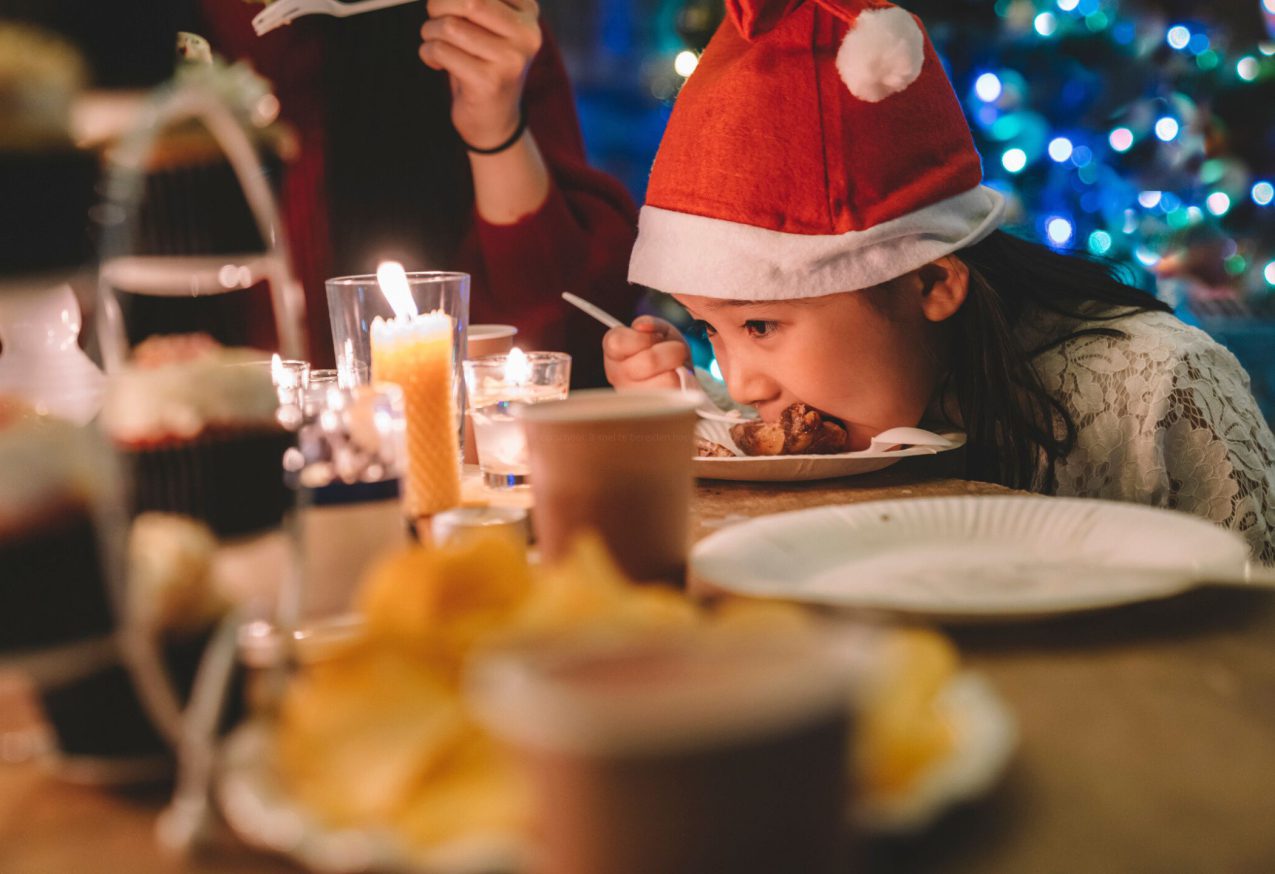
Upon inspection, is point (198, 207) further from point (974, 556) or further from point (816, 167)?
point (816, 167)

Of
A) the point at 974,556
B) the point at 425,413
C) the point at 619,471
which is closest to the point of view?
the point at 619,471

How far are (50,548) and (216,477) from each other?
10cm

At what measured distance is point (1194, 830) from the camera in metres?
0.40

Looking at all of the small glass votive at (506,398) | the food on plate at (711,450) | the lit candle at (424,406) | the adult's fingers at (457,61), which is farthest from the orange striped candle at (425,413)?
the adult's fingers at (457,61)

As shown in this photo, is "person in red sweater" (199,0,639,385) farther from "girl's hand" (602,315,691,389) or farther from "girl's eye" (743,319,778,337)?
"girl's eye" (743,319,778,337)

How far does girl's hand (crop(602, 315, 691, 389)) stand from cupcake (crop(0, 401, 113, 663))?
121 cm

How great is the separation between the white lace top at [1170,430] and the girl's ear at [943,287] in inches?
8.2

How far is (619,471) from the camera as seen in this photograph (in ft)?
2.24

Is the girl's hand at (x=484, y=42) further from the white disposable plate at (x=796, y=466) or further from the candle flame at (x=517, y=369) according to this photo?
the white disposable plate at (x=796, y=466)

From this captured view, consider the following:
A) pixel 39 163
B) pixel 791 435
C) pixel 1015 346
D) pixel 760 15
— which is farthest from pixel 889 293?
pixel 39 163

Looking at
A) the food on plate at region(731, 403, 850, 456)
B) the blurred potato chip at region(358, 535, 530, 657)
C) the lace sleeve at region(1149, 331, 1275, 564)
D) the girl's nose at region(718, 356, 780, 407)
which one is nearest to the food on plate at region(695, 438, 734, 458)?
the food on plate at region(731, 403, 850, 456)

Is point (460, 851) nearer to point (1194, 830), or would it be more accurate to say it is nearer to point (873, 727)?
point (873, 727)

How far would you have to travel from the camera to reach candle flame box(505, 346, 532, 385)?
120 centimetres

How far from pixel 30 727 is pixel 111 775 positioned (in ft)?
0.43
